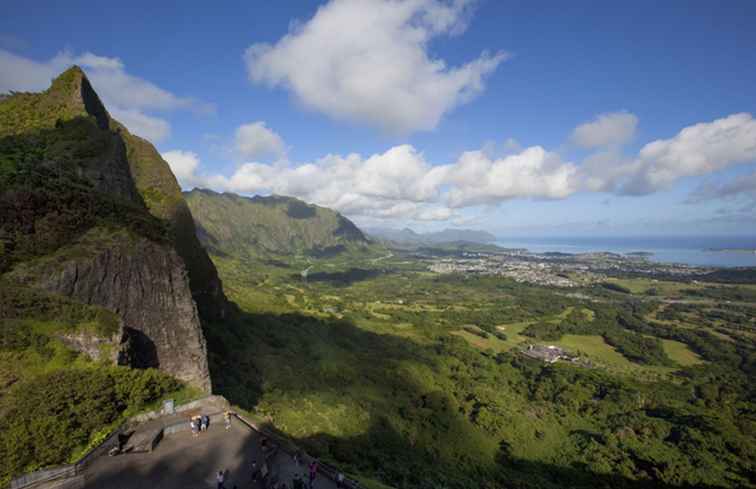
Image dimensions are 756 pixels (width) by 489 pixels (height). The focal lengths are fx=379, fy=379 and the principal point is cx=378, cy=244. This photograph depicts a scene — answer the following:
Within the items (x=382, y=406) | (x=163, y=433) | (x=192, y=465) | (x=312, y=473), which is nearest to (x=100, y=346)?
(x=163, y=433)

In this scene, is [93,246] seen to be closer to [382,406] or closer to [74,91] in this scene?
[74,91]

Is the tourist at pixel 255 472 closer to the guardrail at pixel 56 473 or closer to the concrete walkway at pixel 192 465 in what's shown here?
the concrete walkway at pixel 192 465

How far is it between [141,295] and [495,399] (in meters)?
52.7

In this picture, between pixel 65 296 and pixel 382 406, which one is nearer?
pixel 65 296

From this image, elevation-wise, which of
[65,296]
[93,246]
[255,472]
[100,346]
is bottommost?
[255,472]

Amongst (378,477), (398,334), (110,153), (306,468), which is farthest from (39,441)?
(398,334)

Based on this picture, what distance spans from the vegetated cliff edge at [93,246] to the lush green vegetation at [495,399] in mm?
9440

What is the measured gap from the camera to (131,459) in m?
17.4

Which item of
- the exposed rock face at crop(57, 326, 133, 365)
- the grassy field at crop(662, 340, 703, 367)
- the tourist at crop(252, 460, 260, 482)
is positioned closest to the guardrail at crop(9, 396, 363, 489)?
the tourist at crop(252, 460, 260, 482)

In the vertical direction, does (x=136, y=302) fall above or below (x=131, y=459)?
above

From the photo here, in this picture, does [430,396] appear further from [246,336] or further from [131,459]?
[131,459]

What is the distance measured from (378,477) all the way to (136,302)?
21038 millimetres

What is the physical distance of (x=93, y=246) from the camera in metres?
23.2

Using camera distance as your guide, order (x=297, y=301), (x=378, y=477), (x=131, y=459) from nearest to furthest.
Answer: (x=131, y=459) < (x=378, y=477) < (x=297, y=301)
